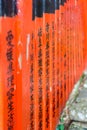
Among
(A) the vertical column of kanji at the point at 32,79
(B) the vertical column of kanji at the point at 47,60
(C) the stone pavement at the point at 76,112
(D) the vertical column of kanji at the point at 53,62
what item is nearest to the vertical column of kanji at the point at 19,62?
(A) the vertical column of kanji at the point at 32,79

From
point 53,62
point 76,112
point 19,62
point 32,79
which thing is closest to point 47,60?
point 53,62

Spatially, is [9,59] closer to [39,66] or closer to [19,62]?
[19,62]

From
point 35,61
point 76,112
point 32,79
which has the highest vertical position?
point 35,61

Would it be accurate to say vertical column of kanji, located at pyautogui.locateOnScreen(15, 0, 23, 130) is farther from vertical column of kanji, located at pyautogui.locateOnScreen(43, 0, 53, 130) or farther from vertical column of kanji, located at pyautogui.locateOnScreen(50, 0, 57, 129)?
vertical column of kanji, located at pyautogui.locateOnScreen(50, 0, 57, 129)

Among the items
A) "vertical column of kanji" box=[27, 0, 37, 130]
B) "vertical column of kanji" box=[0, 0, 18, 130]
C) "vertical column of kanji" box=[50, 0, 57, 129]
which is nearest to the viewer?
"vertical column of kanji" box=[0, 0, 18, 130]

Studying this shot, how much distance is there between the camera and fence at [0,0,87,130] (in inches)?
65.5

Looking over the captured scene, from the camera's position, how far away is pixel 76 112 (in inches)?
101

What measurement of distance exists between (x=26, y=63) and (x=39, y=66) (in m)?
0.20

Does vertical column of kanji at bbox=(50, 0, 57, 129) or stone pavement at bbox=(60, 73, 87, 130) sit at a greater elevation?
vertical column of kanji at bbox=(50, 0, 57, 129)

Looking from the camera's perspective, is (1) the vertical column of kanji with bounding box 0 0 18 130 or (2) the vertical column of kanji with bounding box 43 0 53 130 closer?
(1) the vertical column of kanji with bounding box 0 0 18 130

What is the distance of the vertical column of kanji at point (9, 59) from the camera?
1.63 m

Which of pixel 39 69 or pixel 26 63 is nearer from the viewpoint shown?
pixel 26 63

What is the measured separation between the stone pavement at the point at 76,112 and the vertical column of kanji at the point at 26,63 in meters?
0.63

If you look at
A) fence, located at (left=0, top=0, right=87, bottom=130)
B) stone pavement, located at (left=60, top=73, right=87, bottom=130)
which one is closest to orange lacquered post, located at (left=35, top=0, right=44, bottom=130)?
fence, located at (left=0, top=0, right=87, bottom=130)
